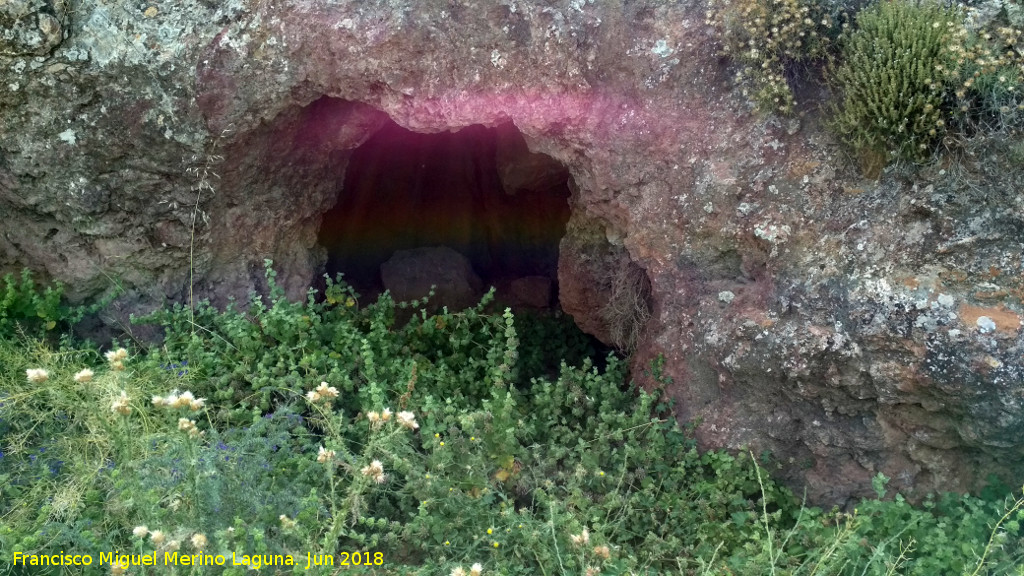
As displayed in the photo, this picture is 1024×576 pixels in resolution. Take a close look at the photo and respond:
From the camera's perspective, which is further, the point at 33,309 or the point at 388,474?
the point at 33,309

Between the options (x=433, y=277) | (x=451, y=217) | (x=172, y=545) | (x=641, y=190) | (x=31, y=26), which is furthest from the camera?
(x=451, y=217)

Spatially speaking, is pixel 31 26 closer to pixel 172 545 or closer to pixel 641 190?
pixel 172 545

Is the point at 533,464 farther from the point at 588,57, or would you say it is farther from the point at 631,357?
the point at 588,57

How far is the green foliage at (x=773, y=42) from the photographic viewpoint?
332 cm

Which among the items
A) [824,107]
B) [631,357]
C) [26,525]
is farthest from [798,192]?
[26,525]

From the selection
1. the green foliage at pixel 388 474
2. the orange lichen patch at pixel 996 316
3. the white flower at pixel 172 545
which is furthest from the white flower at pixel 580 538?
the orange lichen patch at pixel 996 316

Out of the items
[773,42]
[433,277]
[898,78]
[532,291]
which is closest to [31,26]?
[433,277]

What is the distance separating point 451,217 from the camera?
630cm

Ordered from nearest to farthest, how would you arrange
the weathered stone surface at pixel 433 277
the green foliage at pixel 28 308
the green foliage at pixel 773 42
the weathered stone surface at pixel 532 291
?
the green foliage at pixel 773 42, the green foliage at pixel 28 308, the weathered stone surface at pixel 433 277, the weathered stone surface at pixel 532 291

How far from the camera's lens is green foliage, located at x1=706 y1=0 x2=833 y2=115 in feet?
10.9

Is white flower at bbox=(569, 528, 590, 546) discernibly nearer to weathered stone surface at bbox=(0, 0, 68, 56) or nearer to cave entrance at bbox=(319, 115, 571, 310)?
cave entrance at bbox=(319, 115, 571, 310)

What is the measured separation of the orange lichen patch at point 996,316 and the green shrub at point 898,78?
0.61 metres

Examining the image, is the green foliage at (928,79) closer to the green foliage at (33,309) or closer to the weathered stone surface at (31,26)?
the weathered stone surface at (31,26)

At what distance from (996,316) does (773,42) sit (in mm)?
1344
